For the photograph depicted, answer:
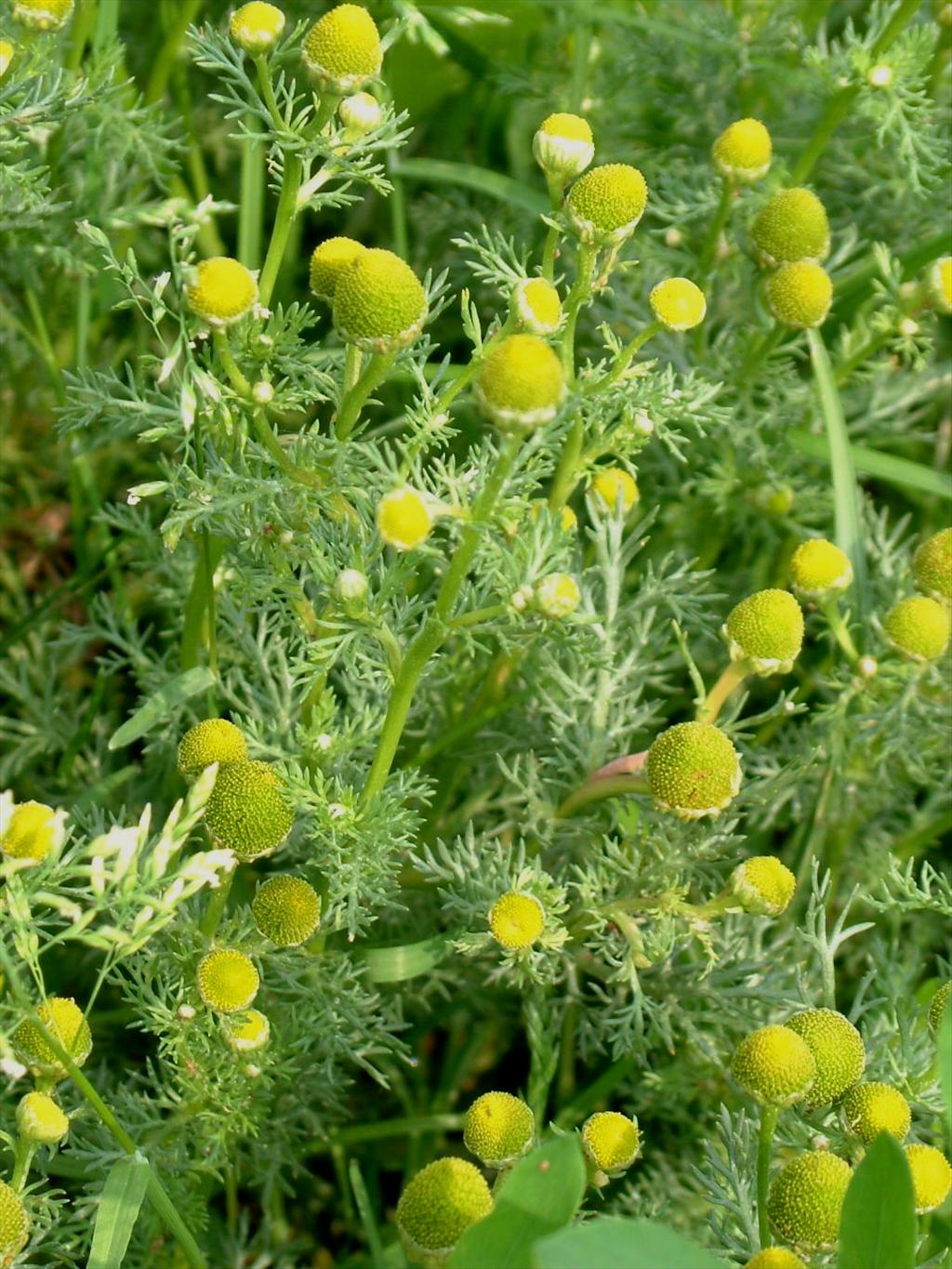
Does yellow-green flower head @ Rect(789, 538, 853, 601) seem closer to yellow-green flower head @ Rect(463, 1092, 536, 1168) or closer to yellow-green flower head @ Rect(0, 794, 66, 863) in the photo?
yellow-green flower head @ Rect(463, 1092, 536, 1168)

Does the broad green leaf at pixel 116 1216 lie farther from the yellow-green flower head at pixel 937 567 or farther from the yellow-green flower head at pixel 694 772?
the yellow-green flower head at pixel 937 567

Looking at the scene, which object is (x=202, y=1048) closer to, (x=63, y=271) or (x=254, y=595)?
(x=254, y=595)

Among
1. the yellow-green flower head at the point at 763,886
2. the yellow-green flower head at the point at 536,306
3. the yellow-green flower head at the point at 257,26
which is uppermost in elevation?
the yellow-green flower head at the point at 257,26

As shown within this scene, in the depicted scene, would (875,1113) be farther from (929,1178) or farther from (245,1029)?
(245,1029)

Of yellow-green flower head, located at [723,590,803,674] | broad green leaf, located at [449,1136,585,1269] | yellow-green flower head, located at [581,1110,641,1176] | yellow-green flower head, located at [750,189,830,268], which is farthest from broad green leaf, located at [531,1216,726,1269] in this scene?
yellow-green flower head, located at [750,189,830,268]

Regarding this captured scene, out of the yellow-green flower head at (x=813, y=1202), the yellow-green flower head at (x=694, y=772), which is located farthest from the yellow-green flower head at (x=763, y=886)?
the yellow-green flower head at (x=813, y=1202)

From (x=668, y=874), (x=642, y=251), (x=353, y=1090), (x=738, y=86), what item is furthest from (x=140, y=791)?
(x=738, y=86)
